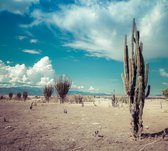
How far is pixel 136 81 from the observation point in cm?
1047

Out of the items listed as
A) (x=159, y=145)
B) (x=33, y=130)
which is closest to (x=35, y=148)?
(x=33, y=130)

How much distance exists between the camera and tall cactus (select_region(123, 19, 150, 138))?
10.1m

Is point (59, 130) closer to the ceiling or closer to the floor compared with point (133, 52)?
closer to the floor

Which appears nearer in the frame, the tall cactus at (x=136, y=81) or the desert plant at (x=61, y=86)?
the tall cactus at (x=136, y=81)

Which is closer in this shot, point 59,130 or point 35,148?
point 35,148

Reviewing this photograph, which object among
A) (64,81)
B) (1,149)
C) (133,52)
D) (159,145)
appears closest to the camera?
(1,149)

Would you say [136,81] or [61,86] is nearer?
[136,81]

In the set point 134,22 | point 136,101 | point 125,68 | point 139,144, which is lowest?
point 139,144

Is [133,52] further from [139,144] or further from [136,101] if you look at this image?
[139,144]

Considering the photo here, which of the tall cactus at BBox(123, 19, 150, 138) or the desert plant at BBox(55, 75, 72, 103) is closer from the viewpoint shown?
the tall cactus at BBox(123, 19, 150, 138)

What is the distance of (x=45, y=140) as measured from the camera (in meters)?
9.04

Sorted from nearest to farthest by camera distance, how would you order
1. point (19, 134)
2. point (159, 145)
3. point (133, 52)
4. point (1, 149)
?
point (1, 149) < point (159, 145) < point (19, 134) < point (133, 52)

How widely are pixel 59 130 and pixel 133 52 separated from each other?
453cm

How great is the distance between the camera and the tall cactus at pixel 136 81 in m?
10.1
